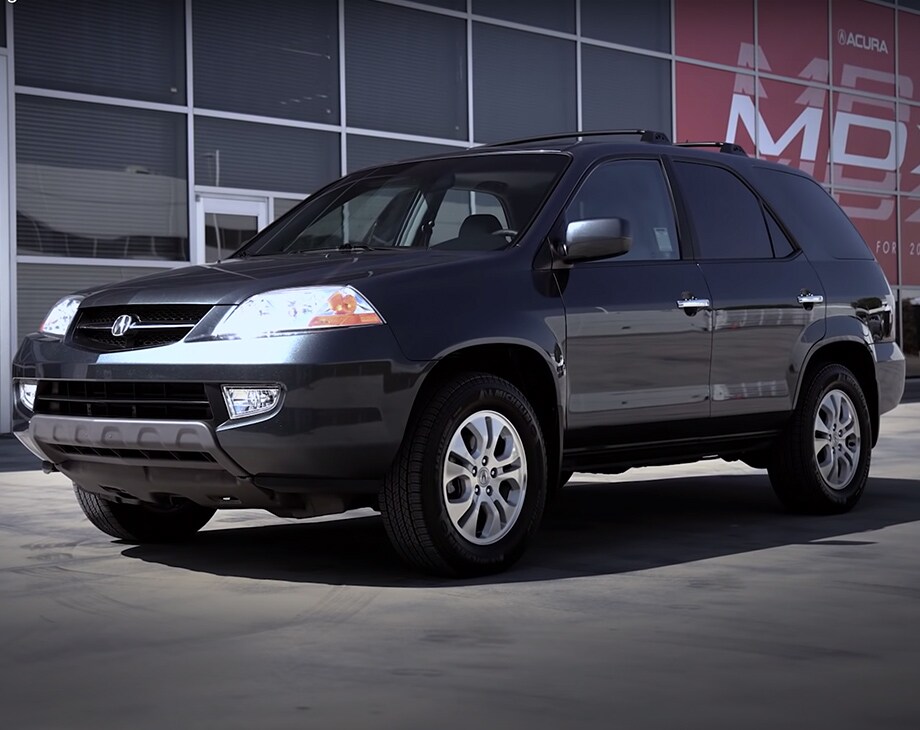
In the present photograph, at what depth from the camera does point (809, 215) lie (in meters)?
8.41

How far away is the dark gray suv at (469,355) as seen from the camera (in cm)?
584

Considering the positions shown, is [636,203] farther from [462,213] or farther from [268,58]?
[268,58]

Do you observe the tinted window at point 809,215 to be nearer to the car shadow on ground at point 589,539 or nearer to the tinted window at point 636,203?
the tinted window at point 636,203

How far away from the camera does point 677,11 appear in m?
22.2

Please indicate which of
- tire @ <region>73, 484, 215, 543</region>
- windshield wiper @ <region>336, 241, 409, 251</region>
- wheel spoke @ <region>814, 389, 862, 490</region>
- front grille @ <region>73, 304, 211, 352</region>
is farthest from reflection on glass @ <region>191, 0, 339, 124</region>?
front grille @ <region>73, 304, 211, 352</region>

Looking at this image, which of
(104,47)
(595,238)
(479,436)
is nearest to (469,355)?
(479,436)

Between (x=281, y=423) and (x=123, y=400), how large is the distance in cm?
75

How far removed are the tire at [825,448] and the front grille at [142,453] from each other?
3.25 m

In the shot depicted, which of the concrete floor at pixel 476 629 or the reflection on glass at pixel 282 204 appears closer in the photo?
the concrete floor at pixel 476 629

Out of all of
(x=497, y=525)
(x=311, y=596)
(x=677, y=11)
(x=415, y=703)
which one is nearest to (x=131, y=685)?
(x=415, y=703)

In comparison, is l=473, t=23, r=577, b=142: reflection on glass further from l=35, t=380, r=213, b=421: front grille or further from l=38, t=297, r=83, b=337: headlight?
l=35, t=380, r=213, b=421: front grille

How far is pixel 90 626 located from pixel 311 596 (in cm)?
85

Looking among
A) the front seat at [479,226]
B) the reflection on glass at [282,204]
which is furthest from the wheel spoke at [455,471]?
the reflection on glass at [282,204]

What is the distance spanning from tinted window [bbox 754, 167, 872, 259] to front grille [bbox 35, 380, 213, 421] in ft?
11.4
